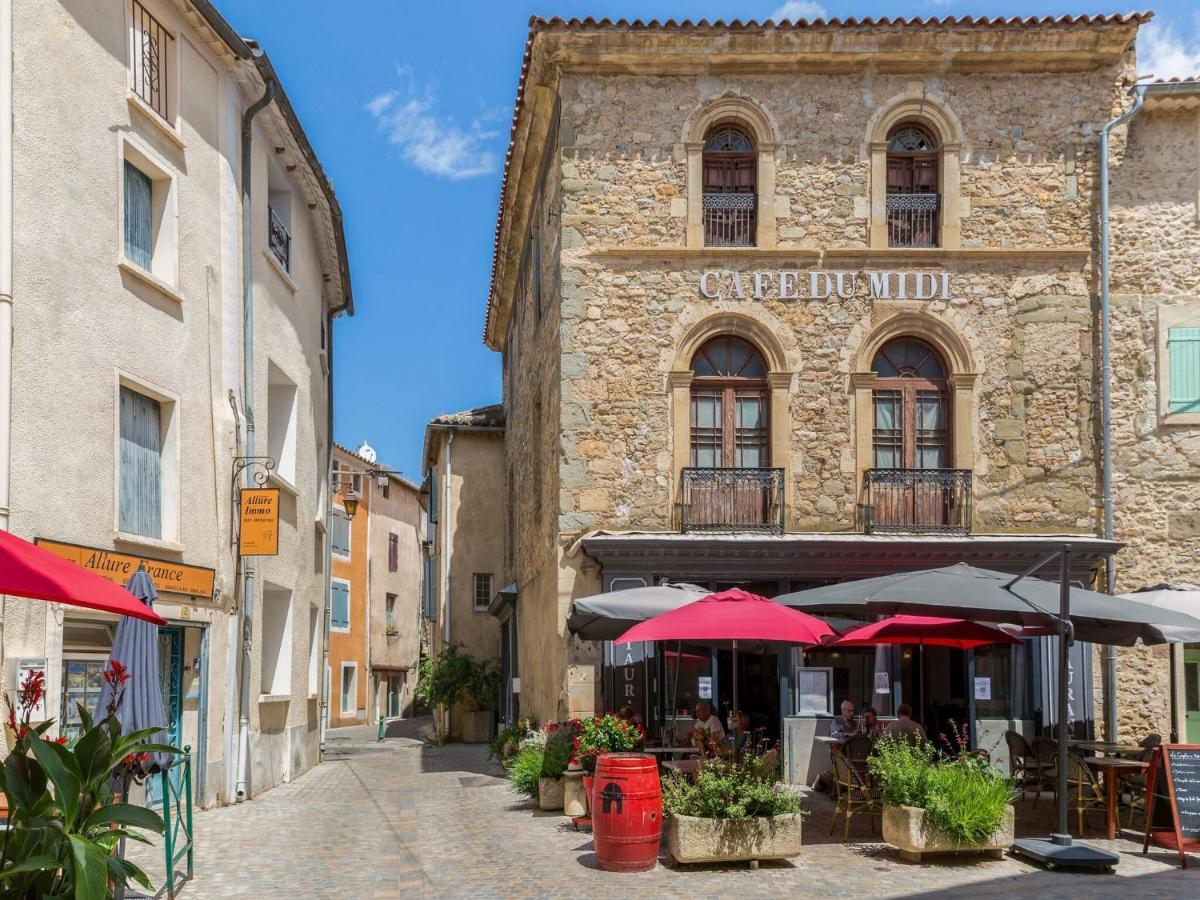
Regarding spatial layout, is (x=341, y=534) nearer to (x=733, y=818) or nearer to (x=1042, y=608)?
(x=733, y=818)

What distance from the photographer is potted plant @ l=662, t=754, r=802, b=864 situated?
9.52 meters

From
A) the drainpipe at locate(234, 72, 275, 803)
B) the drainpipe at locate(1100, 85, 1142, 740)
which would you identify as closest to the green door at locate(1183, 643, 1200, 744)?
the drainpipe at locate(1100, 85, 1142, 740)

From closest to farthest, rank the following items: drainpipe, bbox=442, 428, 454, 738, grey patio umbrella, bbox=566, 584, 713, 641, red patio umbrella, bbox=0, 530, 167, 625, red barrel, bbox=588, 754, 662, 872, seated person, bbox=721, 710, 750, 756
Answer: red patio umbrella, bbox=0, 530, 167, 625 < red barrel, bbox=588, 754, 662, 872 < seated person, bbox=721, 710, 750, 756 < grey patio umbrella, bbox=566, 584, 713, 641 < drainpipe, bbox=442, 428, 454, 738

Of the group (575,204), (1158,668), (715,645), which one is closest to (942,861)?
(715,645)

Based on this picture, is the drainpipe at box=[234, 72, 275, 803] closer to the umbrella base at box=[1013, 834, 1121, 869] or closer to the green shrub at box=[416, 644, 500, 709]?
the umbrella base at box=[1013, 834, 1121, 869]

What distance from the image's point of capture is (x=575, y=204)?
622 inches

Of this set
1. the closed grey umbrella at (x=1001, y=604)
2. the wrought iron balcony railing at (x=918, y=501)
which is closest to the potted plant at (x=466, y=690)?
the wrought iron balcony railing at (x=918, y=501)

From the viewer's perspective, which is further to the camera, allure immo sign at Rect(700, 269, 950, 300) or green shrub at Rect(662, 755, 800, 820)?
allure immo sign at Rect(700, 269, 950, 300)

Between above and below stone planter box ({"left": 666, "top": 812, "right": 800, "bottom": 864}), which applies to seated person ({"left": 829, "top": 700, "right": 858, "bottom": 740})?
above

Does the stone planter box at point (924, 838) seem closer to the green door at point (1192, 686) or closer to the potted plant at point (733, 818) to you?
the potted plant at point (733, 818)

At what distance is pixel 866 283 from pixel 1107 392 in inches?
128

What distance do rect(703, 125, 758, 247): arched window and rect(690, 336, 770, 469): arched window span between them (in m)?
1.32

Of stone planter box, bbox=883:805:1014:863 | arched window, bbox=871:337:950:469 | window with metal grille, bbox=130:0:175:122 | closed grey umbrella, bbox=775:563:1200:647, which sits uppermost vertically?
window with metal grille, bbox=130:0:175:122

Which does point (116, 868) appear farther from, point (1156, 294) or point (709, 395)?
point (1156, 294)
